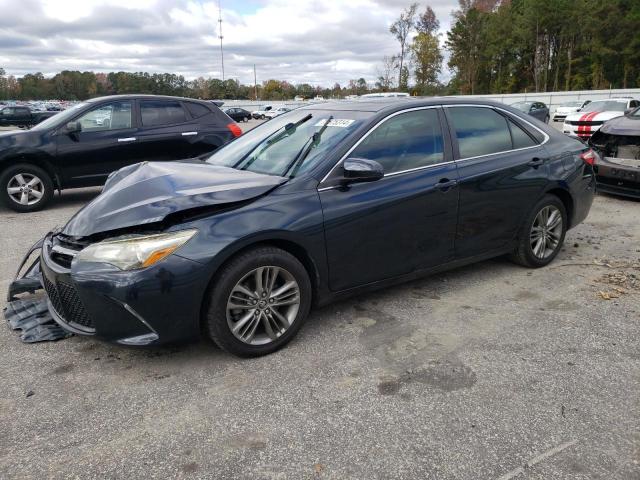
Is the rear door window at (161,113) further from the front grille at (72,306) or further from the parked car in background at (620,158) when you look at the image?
the parked car in background at (620,158)

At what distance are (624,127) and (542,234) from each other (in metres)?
4.20

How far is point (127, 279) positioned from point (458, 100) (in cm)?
300

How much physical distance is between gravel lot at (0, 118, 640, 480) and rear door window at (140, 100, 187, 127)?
5.32 m

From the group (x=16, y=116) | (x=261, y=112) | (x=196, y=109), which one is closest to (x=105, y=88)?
(x=261, y=112)

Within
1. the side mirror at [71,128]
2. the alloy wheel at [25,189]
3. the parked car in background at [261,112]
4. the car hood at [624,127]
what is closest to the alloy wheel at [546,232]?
the car hood at [624,127]

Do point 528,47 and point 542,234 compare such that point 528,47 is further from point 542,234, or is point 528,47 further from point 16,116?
point 542,234

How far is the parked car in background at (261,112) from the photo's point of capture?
57406 millimetres

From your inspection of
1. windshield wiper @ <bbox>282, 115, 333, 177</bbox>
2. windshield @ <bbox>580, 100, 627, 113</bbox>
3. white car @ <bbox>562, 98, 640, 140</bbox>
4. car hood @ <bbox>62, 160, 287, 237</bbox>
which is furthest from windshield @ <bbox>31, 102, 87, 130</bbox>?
windshield @ <bbox>580, 100, 627, 113</bbox>

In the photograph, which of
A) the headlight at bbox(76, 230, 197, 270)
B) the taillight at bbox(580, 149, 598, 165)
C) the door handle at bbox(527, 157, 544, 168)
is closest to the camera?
the headlight at bbox(76, 230, 197, 270)

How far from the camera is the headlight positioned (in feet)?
9.27

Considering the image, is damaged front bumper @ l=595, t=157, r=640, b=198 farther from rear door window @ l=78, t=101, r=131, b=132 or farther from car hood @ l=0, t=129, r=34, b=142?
car hood @ l=0, t=129, r=34, b=142

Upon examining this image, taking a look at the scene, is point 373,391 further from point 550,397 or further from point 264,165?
point 264,165

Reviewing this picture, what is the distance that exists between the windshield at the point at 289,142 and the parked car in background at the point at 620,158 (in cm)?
539

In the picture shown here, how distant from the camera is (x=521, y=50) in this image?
6844 centimetres
